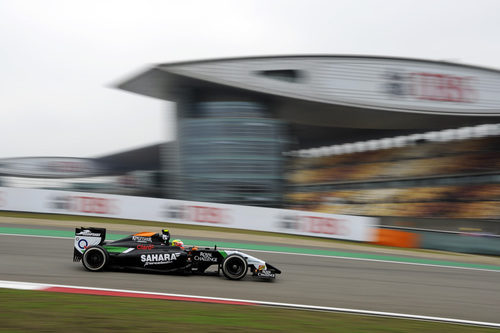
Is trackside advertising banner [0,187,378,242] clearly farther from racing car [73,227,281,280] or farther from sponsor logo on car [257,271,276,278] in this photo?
sponsor logo on car [257,271,276,278]

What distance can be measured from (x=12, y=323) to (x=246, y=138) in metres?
23.1

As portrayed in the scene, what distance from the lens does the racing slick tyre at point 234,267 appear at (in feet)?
27.5

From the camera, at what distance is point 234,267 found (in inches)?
332

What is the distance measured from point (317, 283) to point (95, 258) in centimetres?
399

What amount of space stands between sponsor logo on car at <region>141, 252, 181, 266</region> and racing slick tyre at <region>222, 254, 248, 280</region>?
922 mm

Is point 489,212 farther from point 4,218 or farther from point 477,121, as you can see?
point 4,218

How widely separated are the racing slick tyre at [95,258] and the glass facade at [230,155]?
1768 centimetres

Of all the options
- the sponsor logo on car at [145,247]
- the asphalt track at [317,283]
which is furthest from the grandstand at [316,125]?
the sponsor logo on car at [145,247]

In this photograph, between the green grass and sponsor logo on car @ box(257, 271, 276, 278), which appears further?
sponsor logo on car @ box(257, 271, 276, 278)

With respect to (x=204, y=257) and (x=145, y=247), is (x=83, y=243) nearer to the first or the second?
(x=145, y=247)

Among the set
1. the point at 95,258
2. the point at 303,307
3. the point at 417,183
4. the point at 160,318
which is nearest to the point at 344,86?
the point at 417,183

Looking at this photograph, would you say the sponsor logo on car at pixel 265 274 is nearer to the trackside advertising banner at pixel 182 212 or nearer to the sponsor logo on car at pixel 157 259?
the sponsor logo on car at pixel 157 259

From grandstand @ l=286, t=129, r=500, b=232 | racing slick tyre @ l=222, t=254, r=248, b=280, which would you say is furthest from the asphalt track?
grandstand @ l=286, t=129, r=500, b=232

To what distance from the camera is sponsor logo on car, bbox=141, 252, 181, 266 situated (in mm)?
8234
